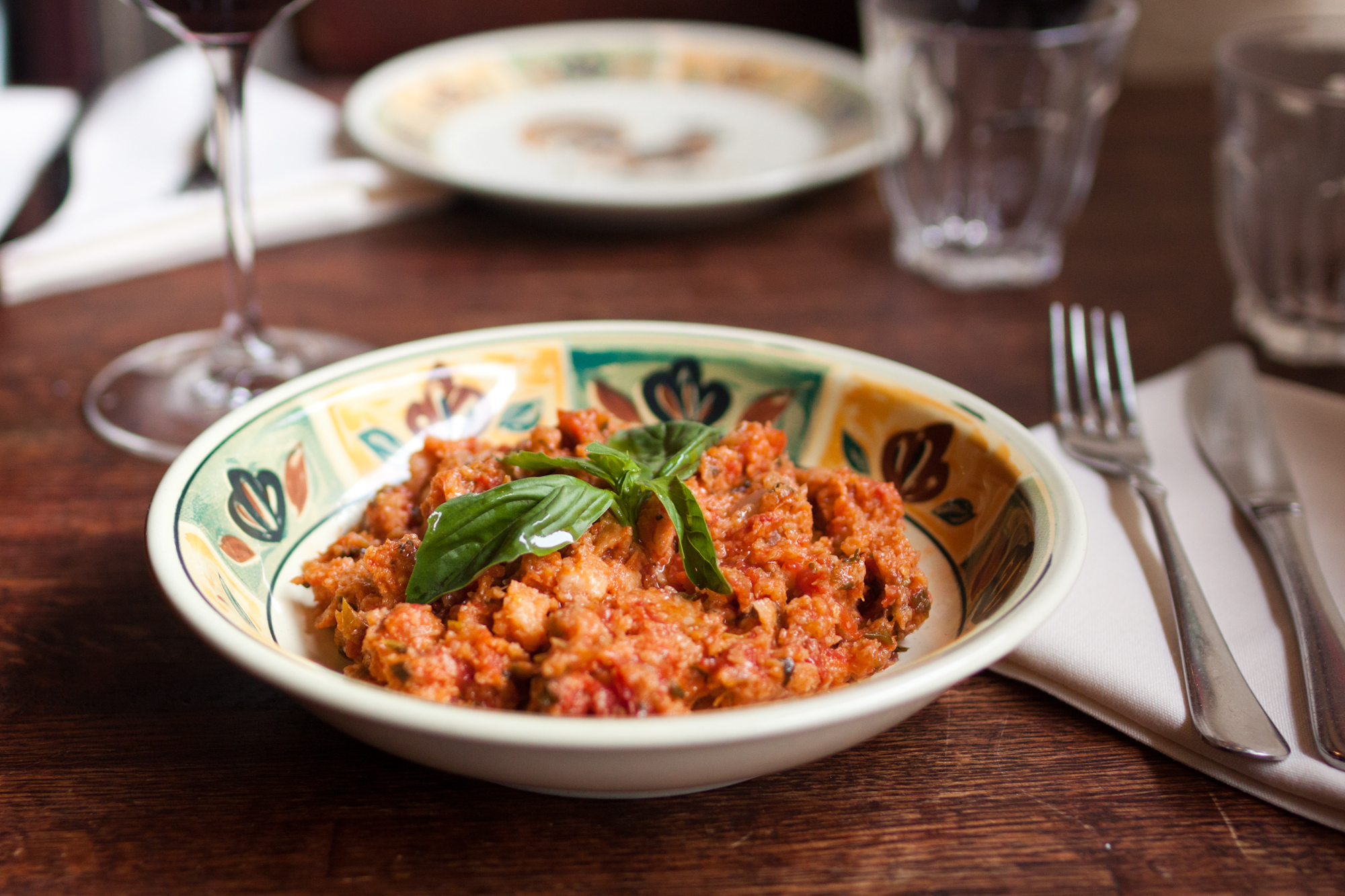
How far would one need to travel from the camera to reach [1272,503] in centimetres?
126

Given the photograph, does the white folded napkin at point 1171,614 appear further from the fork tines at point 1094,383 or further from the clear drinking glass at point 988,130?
the clear drinking glass at point 988,130

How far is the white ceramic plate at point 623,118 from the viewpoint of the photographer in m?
2.08

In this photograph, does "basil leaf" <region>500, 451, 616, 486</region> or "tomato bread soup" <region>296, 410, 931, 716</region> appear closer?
"tomato bread soup" <region>296, 410, 931, 716</region>

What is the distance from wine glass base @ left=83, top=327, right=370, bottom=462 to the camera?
4.87 ft

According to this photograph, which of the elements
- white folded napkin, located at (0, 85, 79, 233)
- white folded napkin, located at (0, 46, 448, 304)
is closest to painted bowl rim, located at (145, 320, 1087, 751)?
white folded napkin, located at (0, 46, 448, 304)

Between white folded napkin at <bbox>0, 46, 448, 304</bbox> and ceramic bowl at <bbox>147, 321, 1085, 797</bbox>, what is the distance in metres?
0.95

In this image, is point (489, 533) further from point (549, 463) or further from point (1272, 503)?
point (1272, 503)

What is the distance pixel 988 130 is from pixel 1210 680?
1.27 m

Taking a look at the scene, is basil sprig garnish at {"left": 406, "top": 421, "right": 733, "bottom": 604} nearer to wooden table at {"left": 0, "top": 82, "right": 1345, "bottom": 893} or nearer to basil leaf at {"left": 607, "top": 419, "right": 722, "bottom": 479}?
basil leaf at {"left": 607, "top": 419, "right": 722, "bottom": 479}

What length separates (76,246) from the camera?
188 cm

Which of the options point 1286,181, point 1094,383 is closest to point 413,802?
point 1094,383

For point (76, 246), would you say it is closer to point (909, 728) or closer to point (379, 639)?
point (379, 639)

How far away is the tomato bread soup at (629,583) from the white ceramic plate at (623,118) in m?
1.04

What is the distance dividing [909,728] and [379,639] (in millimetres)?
453
